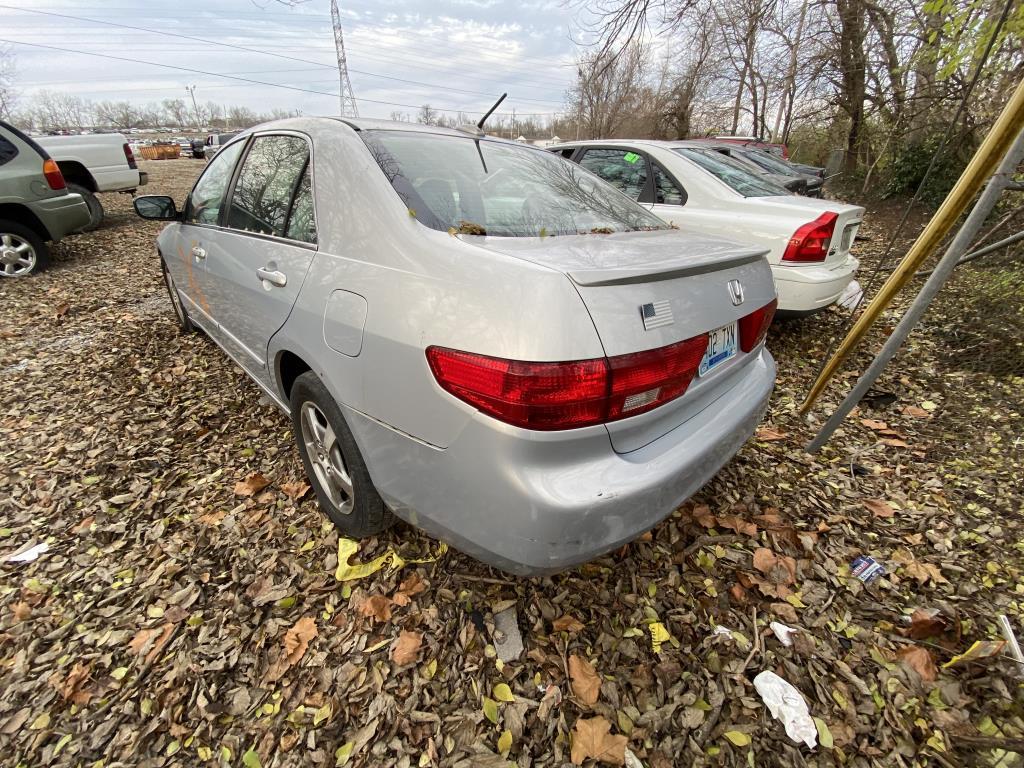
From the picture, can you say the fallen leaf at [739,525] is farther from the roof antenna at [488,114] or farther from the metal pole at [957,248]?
the roof antenna at [488,114]

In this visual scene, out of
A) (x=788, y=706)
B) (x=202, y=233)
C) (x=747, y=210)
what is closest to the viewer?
(x=788, y=706)

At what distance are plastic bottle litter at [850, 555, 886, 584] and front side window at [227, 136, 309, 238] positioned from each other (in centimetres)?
296

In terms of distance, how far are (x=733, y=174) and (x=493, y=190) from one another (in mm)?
3271

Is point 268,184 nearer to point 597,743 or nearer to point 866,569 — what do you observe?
point 597,743

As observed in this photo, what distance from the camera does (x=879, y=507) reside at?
2492 mm

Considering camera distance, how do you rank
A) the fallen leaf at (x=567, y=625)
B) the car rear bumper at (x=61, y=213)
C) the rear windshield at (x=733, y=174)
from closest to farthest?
1. the fallen leaf at (x=567, y=625)
2. the rear windshield at (x=733, y=174)
3. the car rear bumper at (x=61, y=213)

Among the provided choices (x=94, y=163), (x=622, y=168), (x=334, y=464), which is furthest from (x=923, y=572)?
(x=94, y=163)

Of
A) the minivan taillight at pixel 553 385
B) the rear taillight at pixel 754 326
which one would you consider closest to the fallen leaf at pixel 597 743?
the minivan taillight at pixel 553 385

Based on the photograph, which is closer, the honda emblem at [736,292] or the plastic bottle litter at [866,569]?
the honda emblem at [736,292]

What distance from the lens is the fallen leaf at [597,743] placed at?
1502 mm

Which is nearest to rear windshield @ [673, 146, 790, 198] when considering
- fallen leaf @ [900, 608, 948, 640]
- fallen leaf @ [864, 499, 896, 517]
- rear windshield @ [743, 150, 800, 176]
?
fallen leaf @ [864, 499, 896, 517]

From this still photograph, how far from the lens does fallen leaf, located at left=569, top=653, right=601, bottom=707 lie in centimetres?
166

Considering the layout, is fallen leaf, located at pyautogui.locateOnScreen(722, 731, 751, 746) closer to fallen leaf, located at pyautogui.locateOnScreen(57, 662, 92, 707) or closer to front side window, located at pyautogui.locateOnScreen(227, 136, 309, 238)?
fallen leaf, located at pyautogui.locateOnScreen(57, 662, 92, 707)

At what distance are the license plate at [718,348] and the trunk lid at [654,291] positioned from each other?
0.02 metres
